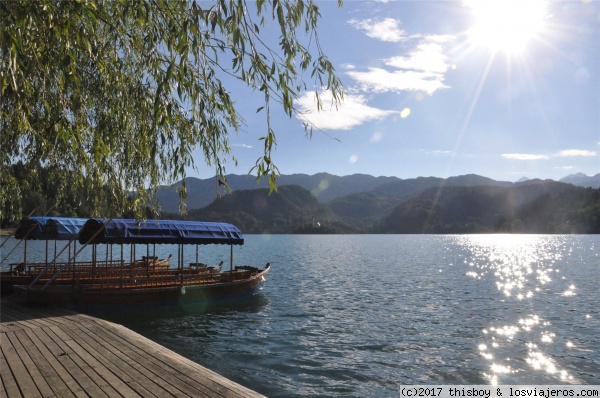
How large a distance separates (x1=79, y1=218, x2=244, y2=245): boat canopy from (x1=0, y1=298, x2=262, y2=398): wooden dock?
8491mm

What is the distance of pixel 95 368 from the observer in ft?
26.5

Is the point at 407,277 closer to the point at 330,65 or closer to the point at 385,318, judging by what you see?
the point at 385,318

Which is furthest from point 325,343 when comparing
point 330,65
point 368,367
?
point 330,65

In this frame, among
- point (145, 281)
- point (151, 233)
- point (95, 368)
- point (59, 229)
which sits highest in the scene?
point (59, 229)

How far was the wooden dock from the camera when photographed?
7.02m

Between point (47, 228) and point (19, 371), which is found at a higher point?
point (47, 228)

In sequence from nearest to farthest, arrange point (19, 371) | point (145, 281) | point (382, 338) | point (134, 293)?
point (19, 371) → point (382, 338) → point (134, 293) → point (145, 281)

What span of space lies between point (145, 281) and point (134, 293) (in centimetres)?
269

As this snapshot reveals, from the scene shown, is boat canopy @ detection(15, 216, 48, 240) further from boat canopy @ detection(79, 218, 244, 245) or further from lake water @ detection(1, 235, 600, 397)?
lake water @ detection(1, 235, 600, 397)

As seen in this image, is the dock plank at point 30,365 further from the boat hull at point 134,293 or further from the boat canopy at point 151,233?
the boat canopy at point 151,233

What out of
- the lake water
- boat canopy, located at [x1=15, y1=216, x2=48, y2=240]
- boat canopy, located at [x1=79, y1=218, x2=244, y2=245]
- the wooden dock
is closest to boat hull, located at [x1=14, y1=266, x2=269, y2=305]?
the lake water

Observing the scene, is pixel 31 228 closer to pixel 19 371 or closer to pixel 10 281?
pixel 10 281

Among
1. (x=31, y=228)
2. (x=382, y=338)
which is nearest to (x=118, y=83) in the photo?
(x=382, y=338)

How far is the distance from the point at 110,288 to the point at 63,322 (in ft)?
26.6
